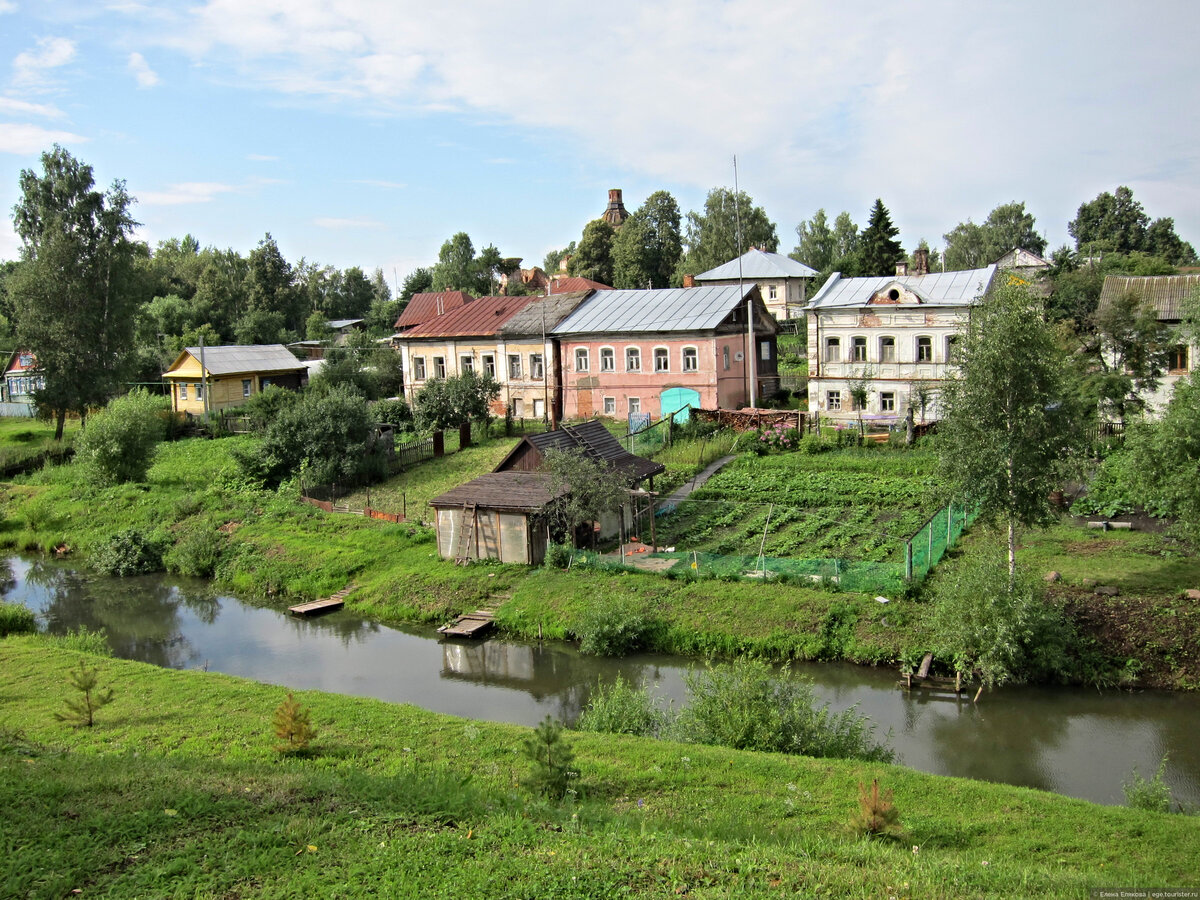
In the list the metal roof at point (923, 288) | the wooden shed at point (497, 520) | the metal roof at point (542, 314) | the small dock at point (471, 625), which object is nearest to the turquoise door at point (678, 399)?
the metal roof at point (923, 288)

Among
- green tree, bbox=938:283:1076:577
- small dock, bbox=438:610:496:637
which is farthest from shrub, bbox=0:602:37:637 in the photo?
green tree, bbox=938:283:1076:577

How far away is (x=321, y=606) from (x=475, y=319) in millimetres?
24662

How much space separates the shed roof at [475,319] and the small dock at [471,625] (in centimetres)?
2439

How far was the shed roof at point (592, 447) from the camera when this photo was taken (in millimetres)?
25609

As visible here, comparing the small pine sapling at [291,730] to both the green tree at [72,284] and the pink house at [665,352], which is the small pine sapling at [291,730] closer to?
the pink house at [665,352]

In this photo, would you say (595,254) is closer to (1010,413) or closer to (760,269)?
(760,269)

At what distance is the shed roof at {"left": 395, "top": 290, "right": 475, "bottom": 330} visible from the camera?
56.2m

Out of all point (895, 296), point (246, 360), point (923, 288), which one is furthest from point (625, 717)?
point (246, 360)

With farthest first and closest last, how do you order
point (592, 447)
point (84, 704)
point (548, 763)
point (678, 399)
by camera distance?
point (678, 399) < point (592, 447) < point (84, 704) < point (548, 763)

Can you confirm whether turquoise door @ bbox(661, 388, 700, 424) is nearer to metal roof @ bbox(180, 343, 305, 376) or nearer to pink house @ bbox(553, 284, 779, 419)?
pink house @ bbox(553, 284, 779, 419)

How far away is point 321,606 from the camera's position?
23.9 meters

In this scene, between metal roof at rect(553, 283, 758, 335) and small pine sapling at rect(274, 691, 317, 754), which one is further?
metal roof at rect(553, 283, 758, 335)

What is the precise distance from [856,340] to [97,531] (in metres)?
29.8

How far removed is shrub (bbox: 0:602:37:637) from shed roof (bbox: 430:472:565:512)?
10.5 m
